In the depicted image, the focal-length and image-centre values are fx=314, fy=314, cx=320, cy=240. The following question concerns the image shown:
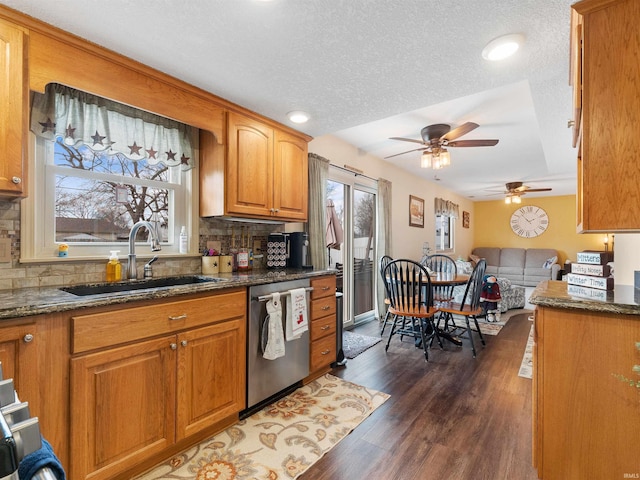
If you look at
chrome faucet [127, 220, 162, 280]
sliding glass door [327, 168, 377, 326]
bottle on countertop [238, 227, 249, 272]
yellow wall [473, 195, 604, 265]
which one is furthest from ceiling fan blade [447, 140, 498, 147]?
yellow wall [473, 195, 604, 265]

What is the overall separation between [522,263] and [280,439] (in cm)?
844

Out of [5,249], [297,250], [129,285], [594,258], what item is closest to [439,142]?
[297,250]

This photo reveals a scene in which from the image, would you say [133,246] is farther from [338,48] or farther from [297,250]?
[338,48]

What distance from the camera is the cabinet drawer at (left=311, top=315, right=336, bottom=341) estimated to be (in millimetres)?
2564

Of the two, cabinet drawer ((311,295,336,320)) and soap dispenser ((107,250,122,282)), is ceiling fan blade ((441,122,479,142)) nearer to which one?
cabinet drawer ((311,295,336,320))

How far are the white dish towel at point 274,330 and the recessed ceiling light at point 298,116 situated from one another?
4.67 ft

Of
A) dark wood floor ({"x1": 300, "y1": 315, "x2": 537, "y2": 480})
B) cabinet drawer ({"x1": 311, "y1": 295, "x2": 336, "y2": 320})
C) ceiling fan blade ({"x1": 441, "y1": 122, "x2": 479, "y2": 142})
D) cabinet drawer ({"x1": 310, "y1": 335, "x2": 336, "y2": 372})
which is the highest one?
ceiling fan blade ({"x1": 441, "y1": 122, "x2": 479, "y2": 142})

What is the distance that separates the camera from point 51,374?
1.28 m

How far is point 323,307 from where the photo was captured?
8.71 ft

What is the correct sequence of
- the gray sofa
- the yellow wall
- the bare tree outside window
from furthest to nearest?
1. the yellow wall
2. the gray sofa
3. the bare tree outside window

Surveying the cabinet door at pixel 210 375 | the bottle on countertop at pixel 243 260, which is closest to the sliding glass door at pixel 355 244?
the bottle on countertop at pixel 243 260

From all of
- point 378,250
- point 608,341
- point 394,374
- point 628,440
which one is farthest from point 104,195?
point 378,250

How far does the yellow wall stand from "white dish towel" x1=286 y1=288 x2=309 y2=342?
832 cm

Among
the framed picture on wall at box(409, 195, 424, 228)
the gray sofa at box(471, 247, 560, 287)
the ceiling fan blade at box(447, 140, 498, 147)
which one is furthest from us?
the gray sofa at box(471, 247, 560, 287)
